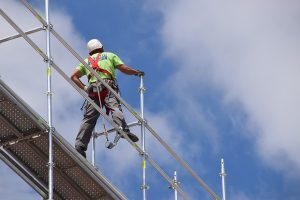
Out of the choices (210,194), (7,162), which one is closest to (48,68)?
(7,162)

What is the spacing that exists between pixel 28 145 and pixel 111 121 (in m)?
1.27

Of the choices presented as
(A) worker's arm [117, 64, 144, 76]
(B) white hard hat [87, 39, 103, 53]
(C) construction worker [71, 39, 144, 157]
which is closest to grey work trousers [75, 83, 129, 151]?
(C) construction worker [71, 39, 144, 157]

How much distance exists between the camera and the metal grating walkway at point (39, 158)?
1720cm

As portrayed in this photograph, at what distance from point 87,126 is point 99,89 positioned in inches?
23.4

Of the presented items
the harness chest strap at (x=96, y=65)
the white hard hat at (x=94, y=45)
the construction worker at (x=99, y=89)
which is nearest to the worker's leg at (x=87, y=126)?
the construction worker at (x=99, y=89)

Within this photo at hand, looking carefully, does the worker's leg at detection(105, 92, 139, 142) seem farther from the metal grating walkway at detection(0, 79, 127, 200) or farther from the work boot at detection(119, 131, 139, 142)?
the metal grating walkway at detection(0, 79, 127, 200)

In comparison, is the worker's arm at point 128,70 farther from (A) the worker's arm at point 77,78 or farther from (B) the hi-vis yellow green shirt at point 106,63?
(A) the worker's arm at point 77,78

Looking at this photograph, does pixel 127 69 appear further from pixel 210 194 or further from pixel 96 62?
pixel 210 194

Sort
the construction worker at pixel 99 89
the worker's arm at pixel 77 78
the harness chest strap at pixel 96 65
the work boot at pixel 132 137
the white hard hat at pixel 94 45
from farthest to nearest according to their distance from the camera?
the white hard hat at pixel 94 45 → the worker's arm at pixel 77 78 → the harness chest strap at pixel 96 65 → the construction worker at pixel 99 89 → the work boot at pixel 132 137

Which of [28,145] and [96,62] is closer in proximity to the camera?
[28,145]

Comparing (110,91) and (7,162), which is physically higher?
(110,91)

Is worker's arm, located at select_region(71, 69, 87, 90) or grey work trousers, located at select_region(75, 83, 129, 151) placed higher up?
worker's arm, located at select_region(71, 69, 87, 90)

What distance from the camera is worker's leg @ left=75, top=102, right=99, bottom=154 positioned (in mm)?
18656

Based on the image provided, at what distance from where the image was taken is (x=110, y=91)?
60.5 feet
